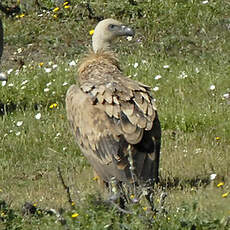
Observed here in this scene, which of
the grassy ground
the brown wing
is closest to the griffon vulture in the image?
the brown wing

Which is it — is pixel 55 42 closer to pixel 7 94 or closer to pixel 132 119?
pixel 7 94

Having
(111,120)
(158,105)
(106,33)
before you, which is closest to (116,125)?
(111,120)

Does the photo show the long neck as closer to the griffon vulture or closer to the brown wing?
the griffon vulture

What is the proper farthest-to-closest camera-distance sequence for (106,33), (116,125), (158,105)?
(158,105)
(106,33)
(116,125)

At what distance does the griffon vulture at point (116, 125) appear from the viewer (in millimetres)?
6293

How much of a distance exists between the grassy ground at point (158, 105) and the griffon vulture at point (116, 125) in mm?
312

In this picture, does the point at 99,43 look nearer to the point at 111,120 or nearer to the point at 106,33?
the point at 106,33

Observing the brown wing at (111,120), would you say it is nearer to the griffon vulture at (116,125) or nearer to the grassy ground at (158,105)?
the griffon vulture at (116,125)

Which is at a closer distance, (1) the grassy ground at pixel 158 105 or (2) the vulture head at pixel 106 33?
(1) the grassy ground at pixel 158 105

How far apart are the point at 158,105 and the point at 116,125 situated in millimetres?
3471

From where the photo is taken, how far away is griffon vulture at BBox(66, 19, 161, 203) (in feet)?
20.6

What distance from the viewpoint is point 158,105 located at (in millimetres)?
9906

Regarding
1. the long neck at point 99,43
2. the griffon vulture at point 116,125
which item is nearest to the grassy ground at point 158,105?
the griffon vulture at point 116,125

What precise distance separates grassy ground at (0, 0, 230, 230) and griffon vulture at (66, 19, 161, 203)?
31 cm
